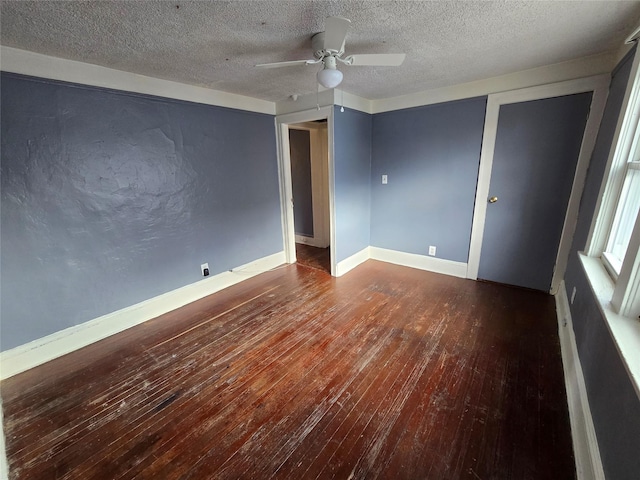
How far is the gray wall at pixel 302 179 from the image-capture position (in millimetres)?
4426

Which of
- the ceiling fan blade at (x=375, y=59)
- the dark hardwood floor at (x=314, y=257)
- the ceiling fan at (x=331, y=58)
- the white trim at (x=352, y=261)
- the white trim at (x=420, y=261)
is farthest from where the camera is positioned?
the dark hardwood floor at (x=314, y=257)

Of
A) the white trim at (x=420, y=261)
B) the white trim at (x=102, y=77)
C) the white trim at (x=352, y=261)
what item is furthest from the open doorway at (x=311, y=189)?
the white trim at (x=102, y=77)

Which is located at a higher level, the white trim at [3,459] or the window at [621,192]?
the window at [621,192]

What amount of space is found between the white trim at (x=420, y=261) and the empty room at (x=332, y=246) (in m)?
0.04

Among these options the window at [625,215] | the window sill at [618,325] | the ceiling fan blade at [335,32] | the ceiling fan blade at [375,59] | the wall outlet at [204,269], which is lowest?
the wall outlet at [204,269]

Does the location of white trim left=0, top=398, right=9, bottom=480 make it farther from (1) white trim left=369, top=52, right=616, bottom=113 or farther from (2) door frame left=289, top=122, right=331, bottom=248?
(1) white trim left=369, top=52, right=616, bottom=113

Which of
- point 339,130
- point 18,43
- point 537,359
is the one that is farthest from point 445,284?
point 18,43

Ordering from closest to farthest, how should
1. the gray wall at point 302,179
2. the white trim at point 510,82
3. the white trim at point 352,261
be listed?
the white trim at point 510,82 → the white trim at point 352,261 → the gray wall at point 302,179

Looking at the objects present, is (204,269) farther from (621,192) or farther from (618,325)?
(621,192)

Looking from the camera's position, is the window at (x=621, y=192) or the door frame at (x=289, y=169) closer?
the window at (x=621, y=192)

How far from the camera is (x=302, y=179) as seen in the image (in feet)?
15.1

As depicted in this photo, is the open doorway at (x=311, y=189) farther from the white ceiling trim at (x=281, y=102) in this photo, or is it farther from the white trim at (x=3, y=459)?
the white trim at (x=3, y=459)

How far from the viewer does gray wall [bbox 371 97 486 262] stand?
2932 mm

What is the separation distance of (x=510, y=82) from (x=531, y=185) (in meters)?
1.01
